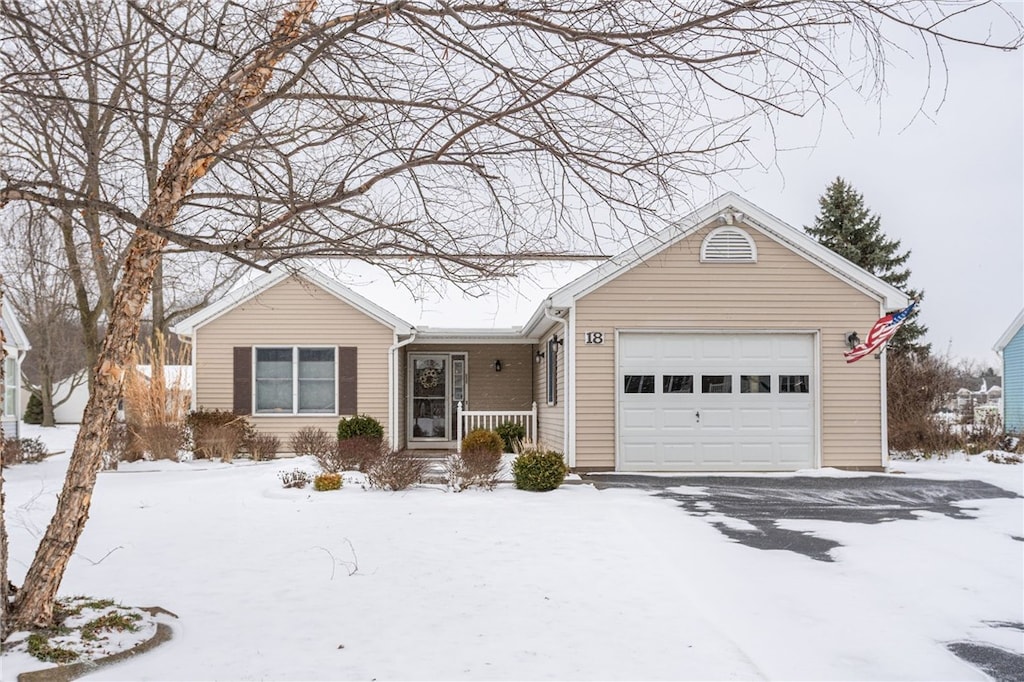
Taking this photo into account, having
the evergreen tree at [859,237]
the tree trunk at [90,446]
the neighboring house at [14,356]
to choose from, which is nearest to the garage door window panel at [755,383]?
the tree trunk at [90,446]

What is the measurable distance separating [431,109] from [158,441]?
12.2 meters

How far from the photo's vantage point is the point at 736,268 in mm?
14297

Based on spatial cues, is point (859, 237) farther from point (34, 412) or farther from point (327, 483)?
point (34, 412)

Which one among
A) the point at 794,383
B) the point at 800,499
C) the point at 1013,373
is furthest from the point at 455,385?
the point at 1013,373

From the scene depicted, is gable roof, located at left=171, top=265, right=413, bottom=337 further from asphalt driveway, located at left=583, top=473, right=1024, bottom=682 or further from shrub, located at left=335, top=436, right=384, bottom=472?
asphalt driveway, located at left=583, top=473, right=1024, bottom=682

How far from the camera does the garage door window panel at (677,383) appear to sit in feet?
46.6

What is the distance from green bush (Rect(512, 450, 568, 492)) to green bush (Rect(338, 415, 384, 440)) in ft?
16.6

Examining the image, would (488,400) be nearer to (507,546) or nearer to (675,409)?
(675,409)

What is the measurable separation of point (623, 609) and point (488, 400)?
13.5 m

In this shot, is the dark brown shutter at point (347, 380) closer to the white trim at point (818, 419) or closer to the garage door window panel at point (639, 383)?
the garage door window panel at point (639, 383)

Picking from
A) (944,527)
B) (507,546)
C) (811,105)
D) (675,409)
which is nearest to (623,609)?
(507,546)

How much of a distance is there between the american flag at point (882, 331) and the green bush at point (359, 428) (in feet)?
27.7

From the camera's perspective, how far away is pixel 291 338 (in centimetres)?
1702

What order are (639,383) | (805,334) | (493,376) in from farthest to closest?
(493,376)
(805,334)
(639,383)
